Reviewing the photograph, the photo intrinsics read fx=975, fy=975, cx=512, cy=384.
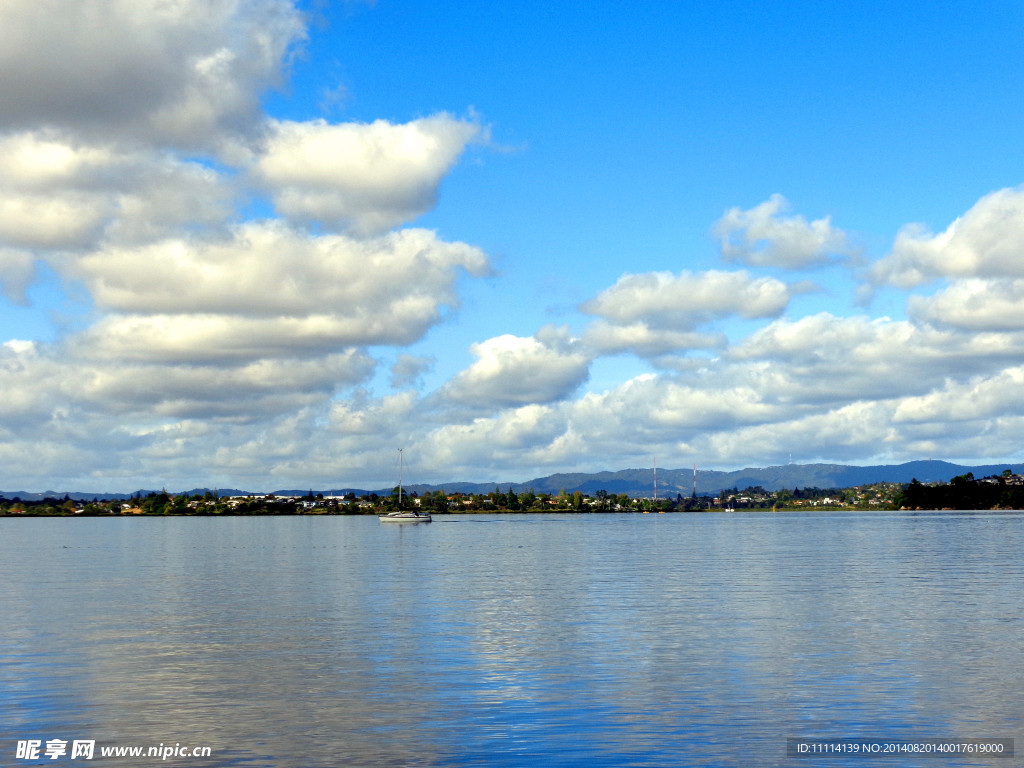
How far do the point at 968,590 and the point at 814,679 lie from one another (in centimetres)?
4879

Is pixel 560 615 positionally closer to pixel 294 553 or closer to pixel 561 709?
pixel 561 709

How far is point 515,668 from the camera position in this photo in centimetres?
4656

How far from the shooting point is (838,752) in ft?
103

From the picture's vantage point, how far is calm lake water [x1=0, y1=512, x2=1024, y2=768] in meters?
33.4

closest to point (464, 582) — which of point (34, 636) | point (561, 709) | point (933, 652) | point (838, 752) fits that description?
point (34, 636)

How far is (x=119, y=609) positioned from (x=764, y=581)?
192 ft

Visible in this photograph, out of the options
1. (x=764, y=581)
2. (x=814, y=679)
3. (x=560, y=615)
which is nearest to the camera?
(x=814, y=679)

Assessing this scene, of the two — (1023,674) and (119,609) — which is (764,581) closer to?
(1023,674)

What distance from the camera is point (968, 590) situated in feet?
276

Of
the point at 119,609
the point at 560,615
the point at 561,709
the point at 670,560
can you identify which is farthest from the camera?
the point at 670,560

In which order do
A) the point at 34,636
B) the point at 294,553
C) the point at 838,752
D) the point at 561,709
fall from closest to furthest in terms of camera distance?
the point at 838,752 → the point at 561,709 → the point at 34,636 → the point at 294,553

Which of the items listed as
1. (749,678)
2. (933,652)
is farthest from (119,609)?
(933,652)

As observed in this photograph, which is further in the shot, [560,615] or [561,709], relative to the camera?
[560,615]

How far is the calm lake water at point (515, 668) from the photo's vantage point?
33438 mm
